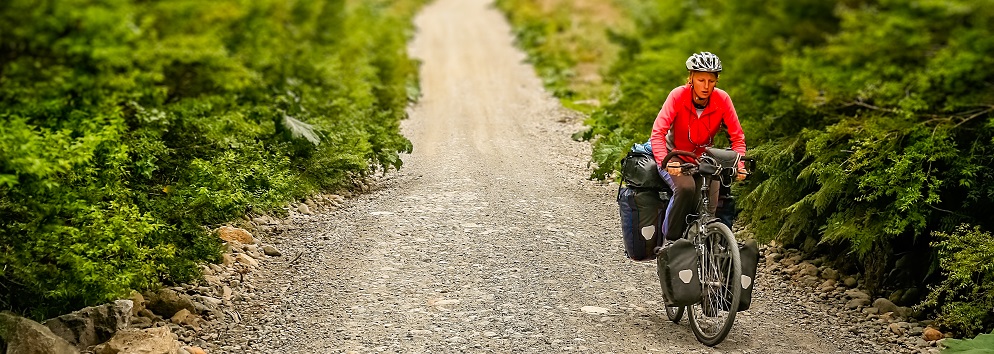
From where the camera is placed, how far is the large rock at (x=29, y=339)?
537cm

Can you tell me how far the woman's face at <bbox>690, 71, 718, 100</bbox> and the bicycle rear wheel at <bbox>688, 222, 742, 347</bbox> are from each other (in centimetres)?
87

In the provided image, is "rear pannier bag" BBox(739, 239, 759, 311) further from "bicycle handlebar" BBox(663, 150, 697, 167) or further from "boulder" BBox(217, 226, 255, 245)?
"boulder" BBox(217, 226, 255, 245)

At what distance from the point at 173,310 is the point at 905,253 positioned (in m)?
5.77

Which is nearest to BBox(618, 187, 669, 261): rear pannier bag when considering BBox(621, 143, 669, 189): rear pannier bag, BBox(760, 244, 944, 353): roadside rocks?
BBox(621, 143, 669, 189): rear pannier bag

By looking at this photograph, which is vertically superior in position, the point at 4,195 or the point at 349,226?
the point at 4,195

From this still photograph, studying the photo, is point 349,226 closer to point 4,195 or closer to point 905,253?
point 4,195

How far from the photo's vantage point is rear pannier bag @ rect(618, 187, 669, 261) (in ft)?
20.2

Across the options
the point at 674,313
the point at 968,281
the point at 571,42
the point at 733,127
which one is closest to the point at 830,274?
the point at 968,281

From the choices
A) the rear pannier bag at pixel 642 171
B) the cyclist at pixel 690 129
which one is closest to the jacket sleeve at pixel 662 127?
the cyclist at pixel 690 129

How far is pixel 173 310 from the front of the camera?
21.7ft

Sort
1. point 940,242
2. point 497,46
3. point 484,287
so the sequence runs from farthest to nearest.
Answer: point 497,46, point 484,287, point 940,242

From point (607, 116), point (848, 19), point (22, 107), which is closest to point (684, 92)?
point (22, 107)

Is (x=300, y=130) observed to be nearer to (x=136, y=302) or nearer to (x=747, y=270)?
(x=136, y=302)

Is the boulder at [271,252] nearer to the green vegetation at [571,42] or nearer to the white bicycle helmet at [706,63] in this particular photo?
the white bicycle helmet at [706,63]
